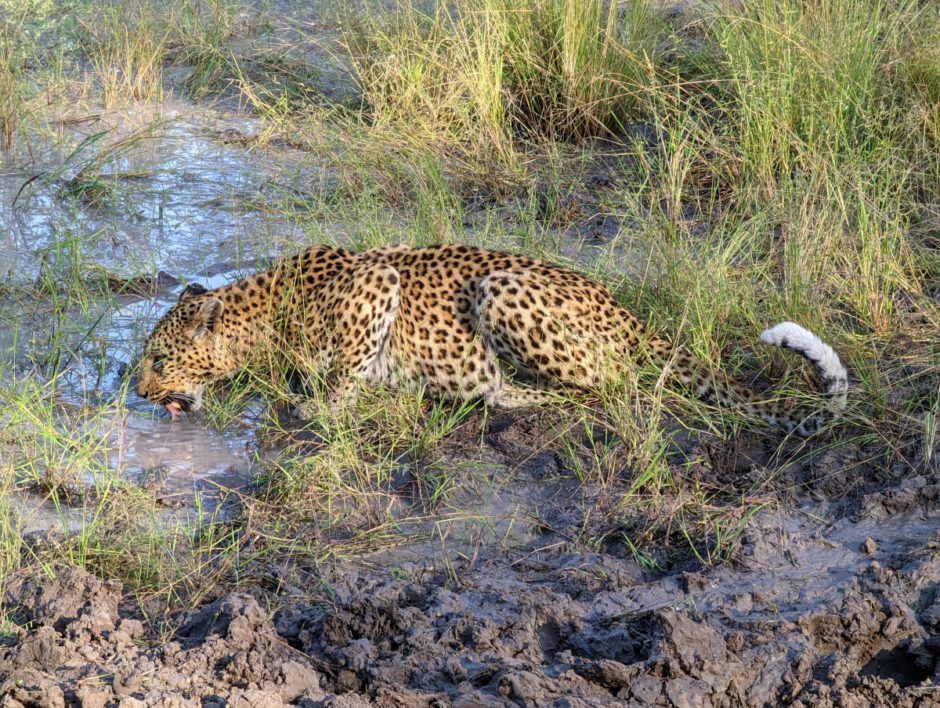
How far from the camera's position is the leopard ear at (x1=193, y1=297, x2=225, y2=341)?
619 cm

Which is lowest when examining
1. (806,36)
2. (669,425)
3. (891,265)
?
(669,425)

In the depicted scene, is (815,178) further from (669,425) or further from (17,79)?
(17,79)

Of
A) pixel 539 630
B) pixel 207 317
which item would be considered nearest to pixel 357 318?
pixel 207 317

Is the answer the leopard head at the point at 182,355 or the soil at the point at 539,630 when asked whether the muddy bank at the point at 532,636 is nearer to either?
the soil at the point at 539,630

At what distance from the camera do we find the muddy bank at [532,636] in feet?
12.9

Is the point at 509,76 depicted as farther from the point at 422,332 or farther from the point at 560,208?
the point at 422,332

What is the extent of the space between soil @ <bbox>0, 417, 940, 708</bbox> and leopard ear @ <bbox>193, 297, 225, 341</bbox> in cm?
182

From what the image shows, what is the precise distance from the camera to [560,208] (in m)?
7.84

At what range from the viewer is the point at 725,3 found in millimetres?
8211

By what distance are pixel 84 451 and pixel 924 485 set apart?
11.1 ft

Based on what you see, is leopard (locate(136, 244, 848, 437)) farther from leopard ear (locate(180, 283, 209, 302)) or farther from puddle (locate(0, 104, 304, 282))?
puddle (locate(0, 104, 304, 282))

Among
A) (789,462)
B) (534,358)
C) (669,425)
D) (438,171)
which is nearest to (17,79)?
(438,171)

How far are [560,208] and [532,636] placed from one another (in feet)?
13.2

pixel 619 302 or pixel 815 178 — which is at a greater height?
pixel 815 178
